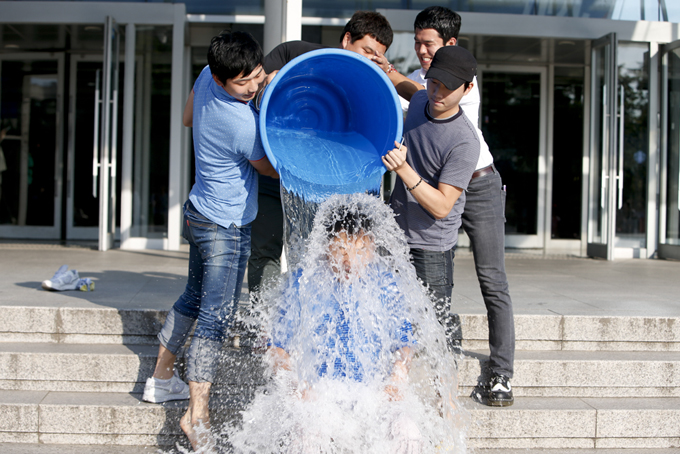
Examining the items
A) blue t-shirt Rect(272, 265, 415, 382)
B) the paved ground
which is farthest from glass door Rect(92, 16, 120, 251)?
blue t-shirt Rect(272, 265, 415, 382)

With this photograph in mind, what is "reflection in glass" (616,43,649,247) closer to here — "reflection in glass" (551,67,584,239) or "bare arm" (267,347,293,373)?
"reflection in glass" (551,67,584,239)

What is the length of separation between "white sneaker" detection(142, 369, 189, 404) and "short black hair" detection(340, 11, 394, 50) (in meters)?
1.97

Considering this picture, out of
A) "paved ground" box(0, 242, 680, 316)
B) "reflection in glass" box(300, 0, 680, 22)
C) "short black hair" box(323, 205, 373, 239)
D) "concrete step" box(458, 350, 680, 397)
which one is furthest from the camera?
"reflection in glass" box(300, 0, 680, 22)

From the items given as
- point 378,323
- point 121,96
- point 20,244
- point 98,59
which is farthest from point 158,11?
point 378,323

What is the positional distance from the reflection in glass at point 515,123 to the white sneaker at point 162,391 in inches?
290

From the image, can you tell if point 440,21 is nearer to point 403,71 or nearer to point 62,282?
point 62,282

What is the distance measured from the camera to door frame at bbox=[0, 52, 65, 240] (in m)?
9.23

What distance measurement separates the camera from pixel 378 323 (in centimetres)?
256

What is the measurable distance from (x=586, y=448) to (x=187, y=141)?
281 inches

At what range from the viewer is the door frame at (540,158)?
928 centimetres

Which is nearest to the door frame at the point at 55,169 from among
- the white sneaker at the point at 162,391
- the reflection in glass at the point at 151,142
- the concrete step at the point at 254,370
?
the reflection in glass at the point at 151,142

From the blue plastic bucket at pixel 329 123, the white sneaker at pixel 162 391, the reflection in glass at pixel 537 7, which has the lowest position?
the white sneaker at pixel 162 391

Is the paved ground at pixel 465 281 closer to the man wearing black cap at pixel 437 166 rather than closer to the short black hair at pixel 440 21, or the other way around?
the man wearing black cap at pixel 437 166

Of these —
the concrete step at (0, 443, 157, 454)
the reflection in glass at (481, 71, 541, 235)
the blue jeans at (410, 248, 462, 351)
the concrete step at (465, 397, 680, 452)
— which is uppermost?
the reflection in glass at (481, 71, 541, 235)
